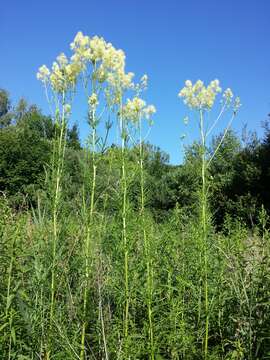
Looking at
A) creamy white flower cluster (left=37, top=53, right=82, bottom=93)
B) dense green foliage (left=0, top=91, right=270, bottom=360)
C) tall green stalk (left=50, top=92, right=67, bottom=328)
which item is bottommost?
dense green foliage (left=0, top=91, right=270, bottom=360)

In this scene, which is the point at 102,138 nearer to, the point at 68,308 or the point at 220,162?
the point at 68,308

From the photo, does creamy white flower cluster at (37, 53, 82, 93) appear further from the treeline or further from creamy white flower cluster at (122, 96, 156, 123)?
the treeline

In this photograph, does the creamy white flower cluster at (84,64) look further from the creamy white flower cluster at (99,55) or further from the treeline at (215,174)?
the treeline at (215,174)

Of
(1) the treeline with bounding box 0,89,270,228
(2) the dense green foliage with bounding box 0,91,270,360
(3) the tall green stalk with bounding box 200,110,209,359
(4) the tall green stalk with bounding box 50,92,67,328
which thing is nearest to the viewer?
(2) the dense green foliage with bounding box 0,91,270,360

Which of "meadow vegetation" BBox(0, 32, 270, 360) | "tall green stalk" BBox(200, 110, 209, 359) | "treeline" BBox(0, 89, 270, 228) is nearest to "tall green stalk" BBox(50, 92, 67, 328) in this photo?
"meadow vegetation" BBox(0, 32, 270, 360)

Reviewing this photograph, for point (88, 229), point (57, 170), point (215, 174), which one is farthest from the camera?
point (215, 174)

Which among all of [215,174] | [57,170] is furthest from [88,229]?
[215,174]

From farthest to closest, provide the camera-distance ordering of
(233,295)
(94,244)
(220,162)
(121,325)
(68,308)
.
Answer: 1. (220,162)
2. (94,244)
3. (233,295)
4. (121,325)
5. (68,308)

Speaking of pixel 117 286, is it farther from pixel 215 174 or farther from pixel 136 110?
pixel 215 174

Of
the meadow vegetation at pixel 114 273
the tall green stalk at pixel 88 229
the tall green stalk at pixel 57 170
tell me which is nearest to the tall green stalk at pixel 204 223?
the meadow vegetation at pixel 114 273

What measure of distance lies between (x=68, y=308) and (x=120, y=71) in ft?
6.13

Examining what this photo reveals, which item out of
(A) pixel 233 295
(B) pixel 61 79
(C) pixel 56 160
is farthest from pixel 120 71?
(A) pixel 233 295

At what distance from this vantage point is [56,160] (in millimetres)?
3139

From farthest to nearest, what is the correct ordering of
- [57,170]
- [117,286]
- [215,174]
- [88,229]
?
[215,174], [117,286], [57,170], [88,229]
